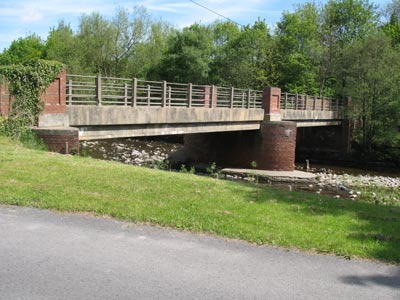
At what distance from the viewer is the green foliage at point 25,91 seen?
13508mm

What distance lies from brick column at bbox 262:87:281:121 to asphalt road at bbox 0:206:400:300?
21.9 meters

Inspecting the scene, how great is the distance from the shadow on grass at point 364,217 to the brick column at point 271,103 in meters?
18.3

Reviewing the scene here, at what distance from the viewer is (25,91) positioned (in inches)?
540

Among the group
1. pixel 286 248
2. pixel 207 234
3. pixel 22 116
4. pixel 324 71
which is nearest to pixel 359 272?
pixel 286 248

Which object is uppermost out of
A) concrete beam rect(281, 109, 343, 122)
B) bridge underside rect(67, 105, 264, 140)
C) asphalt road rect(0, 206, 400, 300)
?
concrete beam rect(281, 109, 343, 122)

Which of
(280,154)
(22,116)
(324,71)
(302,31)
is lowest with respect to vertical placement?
(280,154)

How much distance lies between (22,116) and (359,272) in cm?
1128

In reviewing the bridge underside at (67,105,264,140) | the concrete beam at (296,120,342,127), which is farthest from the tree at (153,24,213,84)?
the bridge underside at (67,105,264,140)

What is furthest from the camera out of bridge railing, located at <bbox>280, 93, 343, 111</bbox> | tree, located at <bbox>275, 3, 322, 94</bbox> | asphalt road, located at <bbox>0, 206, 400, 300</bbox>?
tree, located at <bbox>275, 3, 322, 94</bbox>

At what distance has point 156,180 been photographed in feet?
30.3

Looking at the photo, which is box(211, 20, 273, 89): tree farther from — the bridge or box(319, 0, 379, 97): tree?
the bridge

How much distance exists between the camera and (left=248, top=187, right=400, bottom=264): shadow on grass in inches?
232

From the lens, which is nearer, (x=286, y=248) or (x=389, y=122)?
(x=286, y=248)

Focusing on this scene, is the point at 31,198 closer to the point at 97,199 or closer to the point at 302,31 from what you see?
the point at 97,199
